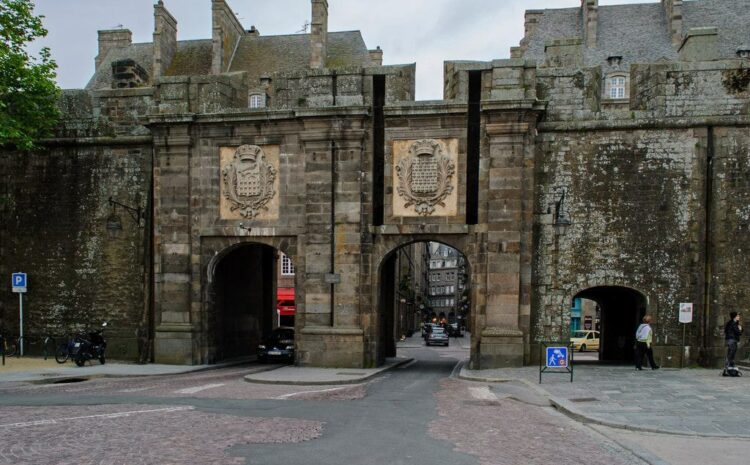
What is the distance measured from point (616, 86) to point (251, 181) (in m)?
28.6

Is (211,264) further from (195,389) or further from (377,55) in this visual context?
(377,55)

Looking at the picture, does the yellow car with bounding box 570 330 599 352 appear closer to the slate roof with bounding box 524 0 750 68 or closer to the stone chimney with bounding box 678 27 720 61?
the slate roof with bounding box 524 0 750 68

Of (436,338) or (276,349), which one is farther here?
(436,338)

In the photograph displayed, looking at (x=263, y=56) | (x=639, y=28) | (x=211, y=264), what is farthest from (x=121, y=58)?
(x=639, y=28)

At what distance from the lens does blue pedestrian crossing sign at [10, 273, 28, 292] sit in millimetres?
22391

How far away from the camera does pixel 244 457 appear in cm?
804

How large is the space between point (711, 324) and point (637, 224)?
3336 millimetres

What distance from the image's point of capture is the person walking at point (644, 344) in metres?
19.1

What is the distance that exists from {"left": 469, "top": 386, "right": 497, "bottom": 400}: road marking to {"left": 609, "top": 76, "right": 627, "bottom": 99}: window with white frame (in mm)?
31165

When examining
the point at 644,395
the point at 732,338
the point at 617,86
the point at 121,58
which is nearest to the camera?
the point at 644,395

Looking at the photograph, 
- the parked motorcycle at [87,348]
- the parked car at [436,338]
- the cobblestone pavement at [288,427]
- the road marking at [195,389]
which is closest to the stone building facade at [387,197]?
the parked motorcycle at [87,348]

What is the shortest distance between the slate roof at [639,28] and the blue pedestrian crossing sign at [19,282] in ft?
98.8

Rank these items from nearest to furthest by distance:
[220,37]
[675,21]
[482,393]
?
[482,393] → [675,21] → [220,37]

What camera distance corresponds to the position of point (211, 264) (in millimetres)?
22172
